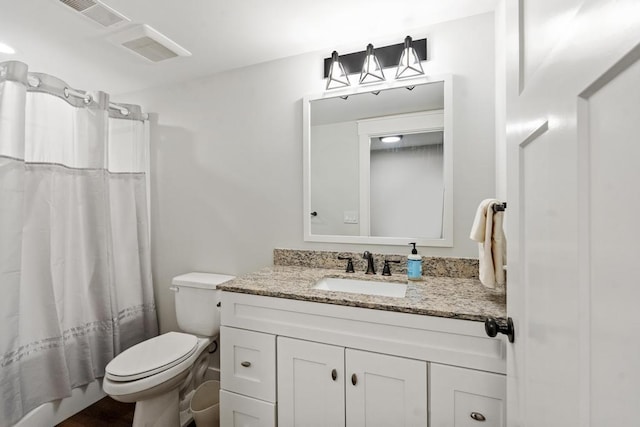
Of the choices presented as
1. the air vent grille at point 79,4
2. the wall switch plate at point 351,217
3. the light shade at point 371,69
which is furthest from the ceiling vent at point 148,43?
the wall switch plate at point 351,217

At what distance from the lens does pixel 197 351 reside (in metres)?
1.74

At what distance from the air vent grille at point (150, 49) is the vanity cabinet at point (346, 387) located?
179 centimetres

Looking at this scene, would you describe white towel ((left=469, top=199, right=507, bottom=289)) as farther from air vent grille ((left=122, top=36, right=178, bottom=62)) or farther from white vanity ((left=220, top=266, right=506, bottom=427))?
air vent grille ((left=122, top=36, right=178, bottom=62))

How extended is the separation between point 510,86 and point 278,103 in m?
1.45

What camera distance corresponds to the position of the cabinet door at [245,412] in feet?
4.40

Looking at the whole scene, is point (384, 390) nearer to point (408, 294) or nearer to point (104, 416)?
point (408, 294)

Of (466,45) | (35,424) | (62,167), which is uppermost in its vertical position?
(466,45)

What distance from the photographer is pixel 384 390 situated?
1.16 meters

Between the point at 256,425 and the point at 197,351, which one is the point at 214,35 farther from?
the point at 256,425

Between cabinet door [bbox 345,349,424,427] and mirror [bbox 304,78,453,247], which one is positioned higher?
mirror [bbox 304,78,453,247]

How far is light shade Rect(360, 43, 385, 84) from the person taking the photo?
1.64m

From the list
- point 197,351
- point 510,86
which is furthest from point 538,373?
point 197,351

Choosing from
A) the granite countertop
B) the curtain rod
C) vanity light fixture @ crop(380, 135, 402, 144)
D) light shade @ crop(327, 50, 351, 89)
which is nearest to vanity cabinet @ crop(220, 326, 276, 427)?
the granite countertop

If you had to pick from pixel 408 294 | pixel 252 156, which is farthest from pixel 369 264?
pixel 252 156
